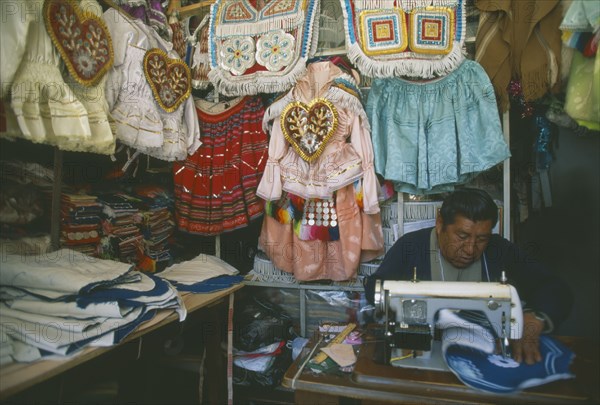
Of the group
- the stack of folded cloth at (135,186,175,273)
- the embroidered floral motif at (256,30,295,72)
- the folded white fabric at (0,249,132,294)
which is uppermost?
the embroidered floral motif at (256,30,295,72)

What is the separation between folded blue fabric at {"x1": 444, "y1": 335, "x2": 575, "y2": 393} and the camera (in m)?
1.11

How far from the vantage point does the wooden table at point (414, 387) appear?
109cm

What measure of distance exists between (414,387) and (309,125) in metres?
1.66

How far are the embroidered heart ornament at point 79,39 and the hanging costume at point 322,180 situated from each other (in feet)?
3.39

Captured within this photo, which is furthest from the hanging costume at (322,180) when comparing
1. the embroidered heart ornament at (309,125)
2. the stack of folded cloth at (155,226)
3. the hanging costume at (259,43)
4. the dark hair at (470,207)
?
the stack of folded cloth at (155,226)

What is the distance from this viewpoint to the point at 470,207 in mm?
1749

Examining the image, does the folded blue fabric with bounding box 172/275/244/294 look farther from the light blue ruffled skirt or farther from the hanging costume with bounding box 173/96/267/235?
the light blue ruffled skirt

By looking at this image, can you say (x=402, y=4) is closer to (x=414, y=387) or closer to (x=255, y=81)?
(x=255, y=81)

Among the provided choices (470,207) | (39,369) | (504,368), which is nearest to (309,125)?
(470,207)

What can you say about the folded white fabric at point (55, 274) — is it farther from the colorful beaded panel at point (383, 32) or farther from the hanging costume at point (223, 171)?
the colorful beaded panel at point (383, 32)

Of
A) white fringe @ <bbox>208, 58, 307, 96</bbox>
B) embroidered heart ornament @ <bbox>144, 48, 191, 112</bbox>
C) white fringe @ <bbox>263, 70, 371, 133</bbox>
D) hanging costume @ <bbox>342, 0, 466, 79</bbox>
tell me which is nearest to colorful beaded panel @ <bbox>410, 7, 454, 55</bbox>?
hanging costume @ <bbox>342, 0, 466, 79</bbox>

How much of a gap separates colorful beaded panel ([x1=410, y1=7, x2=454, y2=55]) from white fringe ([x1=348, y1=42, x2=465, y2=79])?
0.15 feet

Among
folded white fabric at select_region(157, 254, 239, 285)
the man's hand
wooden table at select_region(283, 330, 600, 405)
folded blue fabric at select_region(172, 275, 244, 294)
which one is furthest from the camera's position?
→ folded white fabric at select_region(157, 254, 239, 285)

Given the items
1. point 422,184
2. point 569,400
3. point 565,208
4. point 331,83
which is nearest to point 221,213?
point 331,83
